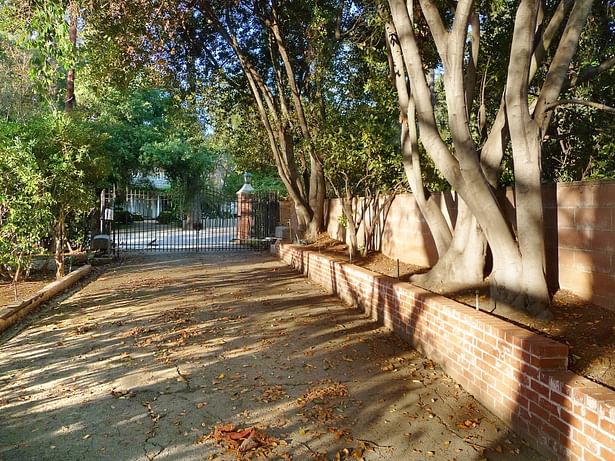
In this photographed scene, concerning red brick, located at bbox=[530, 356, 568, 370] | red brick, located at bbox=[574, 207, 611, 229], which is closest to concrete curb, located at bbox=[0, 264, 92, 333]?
red brick, located at bbox=[530, 356, 568, 370]

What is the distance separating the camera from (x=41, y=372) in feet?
15.9

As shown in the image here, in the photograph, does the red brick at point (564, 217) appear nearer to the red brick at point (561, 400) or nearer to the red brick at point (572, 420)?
the red brick at point (561, 400)

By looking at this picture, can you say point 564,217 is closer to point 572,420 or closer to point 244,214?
point 572,420

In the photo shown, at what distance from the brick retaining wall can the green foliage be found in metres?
6.33

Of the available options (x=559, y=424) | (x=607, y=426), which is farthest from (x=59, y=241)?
(x=607, y=426)

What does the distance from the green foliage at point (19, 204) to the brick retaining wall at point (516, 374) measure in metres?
6.33

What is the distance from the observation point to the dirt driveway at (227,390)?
3391 mm

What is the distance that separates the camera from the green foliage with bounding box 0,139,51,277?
8633 mm

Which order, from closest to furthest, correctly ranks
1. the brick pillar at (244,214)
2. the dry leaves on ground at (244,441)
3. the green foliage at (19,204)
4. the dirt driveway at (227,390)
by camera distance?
the dry leaves on ground at (244,441) < the dirt driveway at (227,390) < the green foliage at (19,204) < the brick pillar at (244,214)

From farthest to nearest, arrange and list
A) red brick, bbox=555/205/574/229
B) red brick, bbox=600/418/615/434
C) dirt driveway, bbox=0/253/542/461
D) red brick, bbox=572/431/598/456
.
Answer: red brick, bbox=555/205/574/229, dirt driveway, bbox=0/253/542/461, red brick, bbox=572/431/598/456, red brick, bbox=600/418/615/434

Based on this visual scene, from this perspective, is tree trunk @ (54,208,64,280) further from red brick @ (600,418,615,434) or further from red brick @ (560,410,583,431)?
red brick @ (600,418,615,434)

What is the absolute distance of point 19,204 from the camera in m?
8.74

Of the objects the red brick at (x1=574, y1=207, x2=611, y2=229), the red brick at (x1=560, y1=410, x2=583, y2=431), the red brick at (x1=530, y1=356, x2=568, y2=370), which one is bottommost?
the red brick at (x1=560, y1=410, x2=583, y2=431)

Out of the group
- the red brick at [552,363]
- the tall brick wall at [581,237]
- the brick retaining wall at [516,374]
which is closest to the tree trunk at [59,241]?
the brick retaining wall at [516,374]
